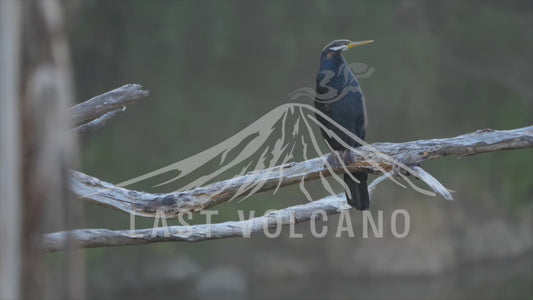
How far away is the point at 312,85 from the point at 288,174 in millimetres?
5564

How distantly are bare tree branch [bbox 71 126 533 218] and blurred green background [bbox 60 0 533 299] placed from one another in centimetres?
462

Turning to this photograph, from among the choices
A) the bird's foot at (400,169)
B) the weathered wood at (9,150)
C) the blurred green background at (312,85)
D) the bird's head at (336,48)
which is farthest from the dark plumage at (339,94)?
the blurred green background at (312,85)

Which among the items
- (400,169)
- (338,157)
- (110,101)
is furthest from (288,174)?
(110,101)

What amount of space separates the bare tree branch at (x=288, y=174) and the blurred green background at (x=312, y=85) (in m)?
4.62

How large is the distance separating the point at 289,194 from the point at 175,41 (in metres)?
1.90

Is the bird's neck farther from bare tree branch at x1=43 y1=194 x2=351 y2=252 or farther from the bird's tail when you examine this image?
bare tree branch at x1=43 y1=194 x2=351 y2=252

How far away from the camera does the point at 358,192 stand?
310 centimetres

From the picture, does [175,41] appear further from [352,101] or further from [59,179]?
[59,179]

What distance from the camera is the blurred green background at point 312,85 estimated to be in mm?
7789

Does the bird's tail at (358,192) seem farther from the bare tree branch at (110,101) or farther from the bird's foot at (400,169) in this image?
the bare tree branch at (110,101)

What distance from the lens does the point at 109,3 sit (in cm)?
777

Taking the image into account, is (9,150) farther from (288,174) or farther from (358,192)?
(358,192)

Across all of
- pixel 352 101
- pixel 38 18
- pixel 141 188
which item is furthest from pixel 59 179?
pixel 141 188

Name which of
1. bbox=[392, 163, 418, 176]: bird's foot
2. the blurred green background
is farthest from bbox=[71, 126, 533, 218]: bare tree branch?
the blurred green background
